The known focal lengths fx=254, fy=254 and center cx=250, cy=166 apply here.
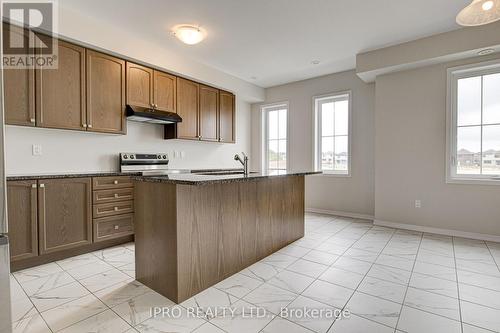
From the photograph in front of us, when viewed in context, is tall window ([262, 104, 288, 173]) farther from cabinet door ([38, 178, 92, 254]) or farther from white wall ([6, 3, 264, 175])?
cabinet door ([38, 178, 92, 254])

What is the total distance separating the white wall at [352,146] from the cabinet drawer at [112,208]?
3.36 m

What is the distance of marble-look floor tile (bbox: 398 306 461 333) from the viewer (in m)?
1.62

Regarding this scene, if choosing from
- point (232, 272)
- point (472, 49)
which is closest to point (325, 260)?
point (232, 272)

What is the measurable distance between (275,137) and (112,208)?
3.73 metres

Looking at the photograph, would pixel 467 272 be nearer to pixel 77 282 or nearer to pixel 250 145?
pixel 77 282

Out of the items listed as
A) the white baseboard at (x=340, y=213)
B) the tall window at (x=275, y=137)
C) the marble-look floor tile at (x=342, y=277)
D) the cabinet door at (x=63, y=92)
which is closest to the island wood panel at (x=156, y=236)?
the marble-look floor tile at (x=342, y=277)

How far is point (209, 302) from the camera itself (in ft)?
6.41

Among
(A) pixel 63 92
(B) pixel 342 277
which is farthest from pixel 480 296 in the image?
(A) pixel 63 92

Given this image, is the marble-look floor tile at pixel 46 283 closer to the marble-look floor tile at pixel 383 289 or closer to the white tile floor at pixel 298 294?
the white tile floor at pixel 298 294

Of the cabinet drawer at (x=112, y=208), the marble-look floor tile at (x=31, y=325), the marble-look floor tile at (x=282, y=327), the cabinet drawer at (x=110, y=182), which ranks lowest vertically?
the marble-look floor tile at (x=282, y=327)

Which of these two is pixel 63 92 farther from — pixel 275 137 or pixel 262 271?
pixel 275 137

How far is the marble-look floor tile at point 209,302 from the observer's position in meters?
1.85

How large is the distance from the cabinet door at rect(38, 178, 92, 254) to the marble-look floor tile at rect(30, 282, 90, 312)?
72 cm

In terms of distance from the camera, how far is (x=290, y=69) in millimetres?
4652
